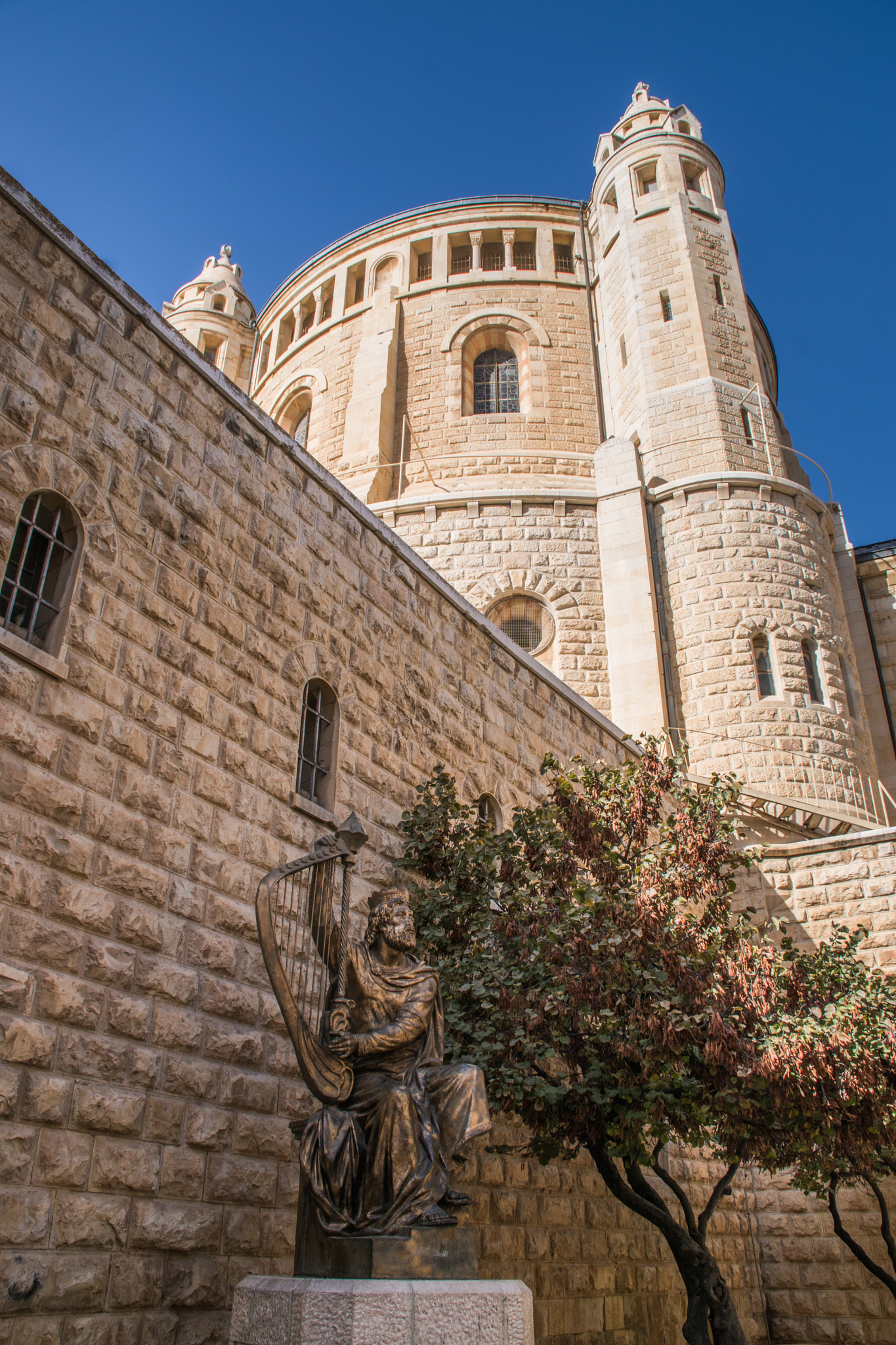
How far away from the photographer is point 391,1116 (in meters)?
4.71

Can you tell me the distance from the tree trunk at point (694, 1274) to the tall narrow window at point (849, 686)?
10891 millimetres

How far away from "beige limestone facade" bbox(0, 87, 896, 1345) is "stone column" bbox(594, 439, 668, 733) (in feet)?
0.25

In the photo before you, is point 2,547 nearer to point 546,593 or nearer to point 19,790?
point 19,790

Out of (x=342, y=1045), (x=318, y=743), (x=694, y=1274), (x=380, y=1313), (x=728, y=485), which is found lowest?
(x=694, y=1274)

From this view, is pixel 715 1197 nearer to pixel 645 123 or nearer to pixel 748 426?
pixel 748 426

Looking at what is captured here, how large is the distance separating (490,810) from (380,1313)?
6426mm

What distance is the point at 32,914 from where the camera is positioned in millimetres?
5211

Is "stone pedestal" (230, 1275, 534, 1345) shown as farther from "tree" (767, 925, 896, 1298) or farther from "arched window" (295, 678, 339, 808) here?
"arched window" (295, 678, 339, 808)

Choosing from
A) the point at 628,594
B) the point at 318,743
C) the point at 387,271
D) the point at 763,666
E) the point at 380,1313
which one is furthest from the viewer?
the point at 387,271

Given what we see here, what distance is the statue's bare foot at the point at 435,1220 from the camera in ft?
14.5

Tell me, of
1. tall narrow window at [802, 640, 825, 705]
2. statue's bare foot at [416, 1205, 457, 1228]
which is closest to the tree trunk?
statue's bare foot at [416, 1205, 457, 1228]

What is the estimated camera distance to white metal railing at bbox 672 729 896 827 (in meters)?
15.6

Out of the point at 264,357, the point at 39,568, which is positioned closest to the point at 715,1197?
the point at 39,568

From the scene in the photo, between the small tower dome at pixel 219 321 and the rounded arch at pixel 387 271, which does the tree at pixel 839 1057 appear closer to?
the rounded arch at pixel 387 271
